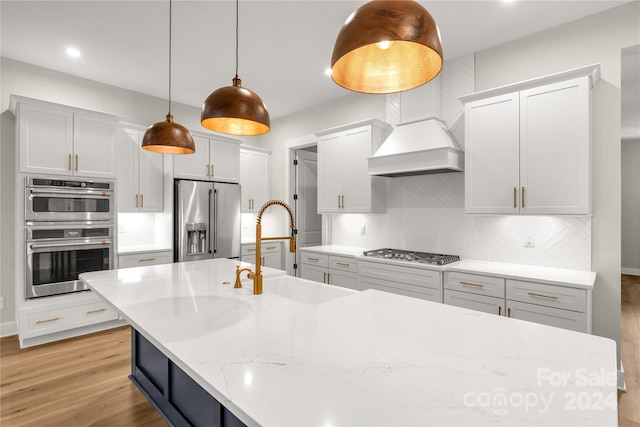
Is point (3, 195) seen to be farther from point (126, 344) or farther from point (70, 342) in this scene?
point (126, 344)

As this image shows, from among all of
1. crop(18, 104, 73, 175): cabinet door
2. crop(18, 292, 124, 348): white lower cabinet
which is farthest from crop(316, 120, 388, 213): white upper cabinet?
crop(18, 104, 73, 175): cabinet door

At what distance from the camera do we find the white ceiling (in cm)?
261

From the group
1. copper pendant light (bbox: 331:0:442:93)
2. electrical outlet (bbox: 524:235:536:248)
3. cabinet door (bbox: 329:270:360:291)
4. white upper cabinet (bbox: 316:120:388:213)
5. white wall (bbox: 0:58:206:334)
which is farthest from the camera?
white upper cabinet (bbox: 316:120:388:213)

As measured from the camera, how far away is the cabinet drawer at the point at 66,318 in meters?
3.22

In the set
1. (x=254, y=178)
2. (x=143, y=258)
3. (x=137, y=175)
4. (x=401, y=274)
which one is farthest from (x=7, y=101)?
(x=401, y=274)

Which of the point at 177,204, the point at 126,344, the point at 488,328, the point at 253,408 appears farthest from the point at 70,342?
the point at 488,328

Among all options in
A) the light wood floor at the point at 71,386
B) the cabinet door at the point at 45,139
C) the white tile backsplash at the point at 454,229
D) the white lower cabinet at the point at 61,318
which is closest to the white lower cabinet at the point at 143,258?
the white lower cabinet at the point at 61,318

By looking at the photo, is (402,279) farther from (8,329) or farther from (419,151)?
(8,329)

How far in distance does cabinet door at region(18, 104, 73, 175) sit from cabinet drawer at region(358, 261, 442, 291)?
3.39 metres

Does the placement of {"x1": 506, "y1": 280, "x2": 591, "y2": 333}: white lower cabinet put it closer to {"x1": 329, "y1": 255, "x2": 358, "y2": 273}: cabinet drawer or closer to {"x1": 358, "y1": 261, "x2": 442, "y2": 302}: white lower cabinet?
{"x1": 358, "y1": 261, "x2": 442, "y2": 302}: white lower cabinet

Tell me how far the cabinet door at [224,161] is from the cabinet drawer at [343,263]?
6.70ft

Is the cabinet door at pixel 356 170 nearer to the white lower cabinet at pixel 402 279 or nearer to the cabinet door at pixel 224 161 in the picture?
→ the white lower cabinet at pixel 402 279

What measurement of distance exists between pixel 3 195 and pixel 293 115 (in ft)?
12.4

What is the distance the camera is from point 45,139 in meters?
3.30
